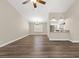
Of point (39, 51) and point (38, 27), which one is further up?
point (38, 27)

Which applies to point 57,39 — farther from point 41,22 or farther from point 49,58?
point 41,22

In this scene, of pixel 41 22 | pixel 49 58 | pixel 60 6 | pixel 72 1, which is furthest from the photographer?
pixel 41 22

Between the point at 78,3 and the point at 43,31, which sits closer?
the point at 78,3

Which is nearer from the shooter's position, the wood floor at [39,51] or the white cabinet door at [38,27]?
the wood floor at [39,51]

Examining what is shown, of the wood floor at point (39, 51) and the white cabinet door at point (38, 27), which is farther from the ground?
the white cabinet door at point (38, 27)

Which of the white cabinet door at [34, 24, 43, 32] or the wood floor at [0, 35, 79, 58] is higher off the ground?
the white cabinet door at [34, 24, 43, 32]

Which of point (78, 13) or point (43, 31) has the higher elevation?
point (78, 13)

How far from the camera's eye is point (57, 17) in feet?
30.1

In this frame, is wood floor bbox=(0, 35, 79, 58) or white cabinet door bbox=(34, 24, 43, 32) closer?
wood floor bbox=(0, 35, 79, 58)

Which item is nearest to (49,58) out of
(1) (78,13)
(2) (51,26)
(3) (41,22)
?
(1) (78,13)

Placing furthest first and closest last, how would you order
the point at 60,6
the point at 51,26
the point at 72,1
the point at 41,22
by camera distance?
the point at 41,22
the point at 51,26
the point at 60,6
the point at 72,1

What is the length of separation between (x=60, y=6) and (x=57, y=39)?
8.09ft

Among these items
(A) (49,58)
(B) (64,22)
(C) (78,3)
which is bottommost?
(A) (49,58)

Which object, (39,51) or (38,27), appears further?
(38,27)
